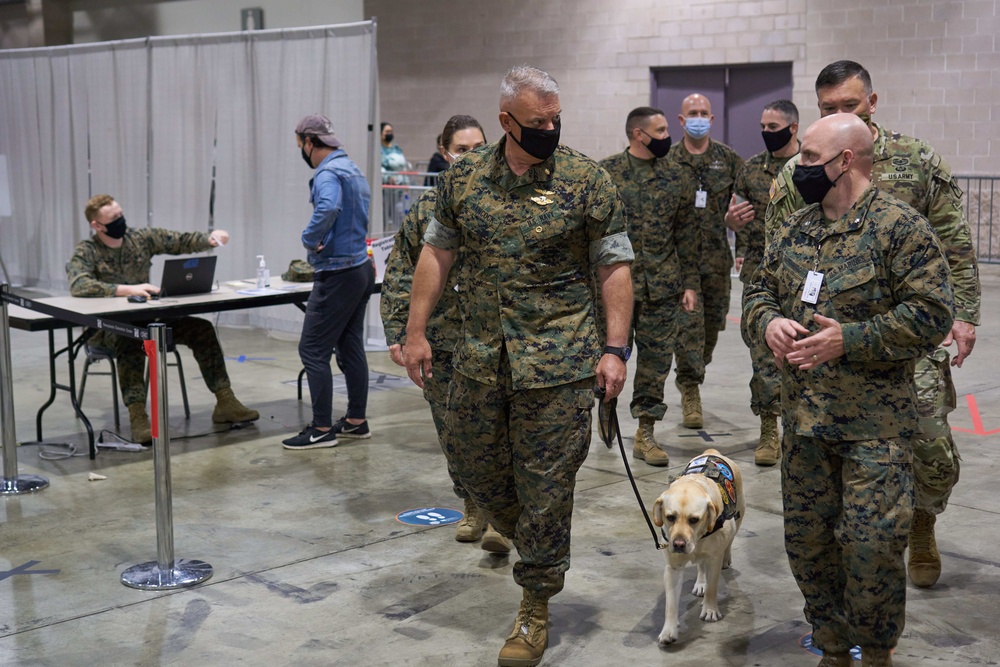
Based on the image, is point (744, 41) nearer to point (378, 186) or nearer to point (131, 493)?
point (378, 186)

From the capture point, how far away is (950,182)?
399cm

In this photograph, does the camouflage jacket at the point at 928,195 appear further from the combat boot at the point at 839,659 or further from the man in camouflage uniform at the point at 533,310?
the combat boot at the point at 839,659

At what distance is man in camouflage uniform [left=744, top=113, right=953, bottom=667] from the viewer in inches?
123

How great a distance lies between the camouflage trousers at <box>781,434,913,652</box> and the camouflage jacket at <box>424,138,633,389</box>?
77 centimetres

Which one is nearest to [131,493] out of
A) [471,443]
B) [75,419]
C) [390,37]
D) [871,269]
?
[75,419]

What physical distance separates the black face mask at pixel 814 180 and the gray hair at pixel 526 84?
2.70 ft

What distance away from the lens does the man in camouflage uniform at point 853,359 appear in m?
3.12

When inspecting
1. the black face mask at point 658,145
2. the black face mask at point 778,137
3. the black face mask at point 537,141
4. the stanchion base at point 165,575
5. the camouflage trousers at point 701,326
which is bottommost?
the stanchion base at point 165,575

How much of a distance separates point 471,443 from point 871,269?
1377mm

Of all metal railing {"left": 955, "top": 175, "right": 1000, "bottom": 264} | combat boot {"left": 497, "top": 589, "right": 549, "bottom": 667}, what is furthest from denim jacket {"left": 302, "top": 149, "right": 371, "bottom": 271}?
metal railing {"left": 955, "top": 175, "right": 1000, "bottom": 264}

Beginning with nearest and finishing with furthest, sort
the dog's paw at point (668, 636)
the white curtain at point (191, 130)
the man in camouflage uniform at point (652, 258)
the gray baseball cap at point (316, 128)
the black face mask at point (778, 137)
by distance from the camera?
the dog's paw at point (668, 636) < the man in camouflage uniform at point (652, 258) < the black face mask at point (778, 137) < the gray baseball cap at point (316, 128) < the white curtain at point (191, 130)

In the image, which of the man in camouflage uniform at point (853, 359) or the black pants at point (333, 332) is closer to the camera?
the man in camouflage uniform at point (853, 359)

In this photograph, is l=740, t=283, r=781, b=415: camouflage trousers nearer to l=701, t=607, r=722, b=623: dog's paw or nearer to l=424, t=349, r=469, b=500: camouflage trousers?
l=424, t=349, r=469, b=500: camouflage trousers

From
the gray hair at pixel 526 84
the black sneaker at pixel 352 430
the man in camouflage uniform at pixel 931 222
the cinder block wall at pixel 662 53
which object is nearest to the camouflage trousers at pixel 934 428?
the man in camouflage uniform at pixel 931 222
